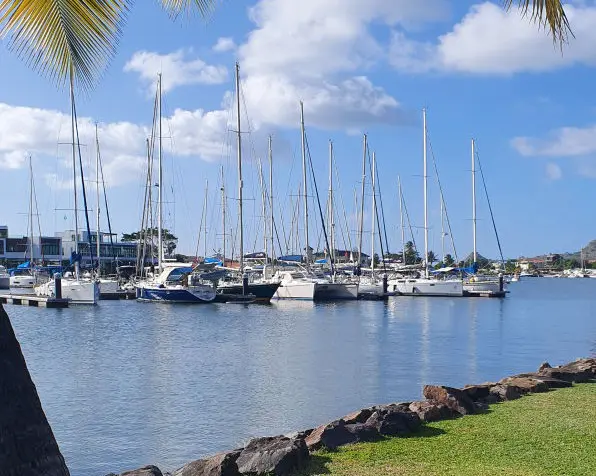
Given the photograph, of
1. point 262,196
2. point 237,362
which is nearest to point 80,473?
point 237,362

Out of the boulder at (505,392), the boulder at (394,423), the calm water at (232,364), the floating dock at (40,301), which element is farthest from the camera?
the floating dock at (40,301)

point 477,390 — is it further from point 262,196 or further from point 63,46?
point 262,196

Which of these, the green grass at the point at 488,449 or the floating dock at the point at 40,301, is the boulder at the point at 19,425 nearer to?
the green grass at the point at 488,449

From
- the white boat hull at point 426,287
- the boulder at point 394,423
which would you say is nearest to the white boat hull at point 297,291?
the white boat hull at point 426,287

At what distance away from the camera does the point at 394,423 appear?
12.5m

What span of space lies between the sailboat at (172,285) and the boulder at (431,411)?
5133 centimetres

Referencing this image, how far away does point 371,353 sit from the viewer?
34.0 meters

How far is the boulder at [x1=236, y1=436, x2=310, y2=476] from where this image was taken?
33.5 ft

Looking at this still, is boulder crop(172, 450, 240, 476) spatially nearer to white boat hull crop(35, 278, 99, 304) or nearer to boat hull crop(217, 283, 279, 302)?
white boat hull crop(35, 278, 99, 304)

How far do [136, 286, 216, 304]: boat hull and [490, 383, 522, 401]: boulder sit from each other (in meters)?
49.7

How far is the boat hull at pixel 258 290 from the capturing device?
2638 inches

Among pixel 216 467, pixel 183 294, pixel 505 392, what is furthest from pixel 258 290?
pixel 216 467

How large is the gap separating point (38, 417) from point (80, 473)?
9.68 metres

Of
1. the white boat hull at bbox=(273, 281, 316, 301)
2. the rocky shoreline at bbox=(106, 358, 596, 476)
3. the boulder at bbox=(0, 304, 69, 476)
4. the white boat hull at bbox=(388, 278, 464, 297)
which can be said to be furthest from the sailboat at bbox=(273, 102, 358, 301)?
the boulder at bbox=(0, 304, 69, 476)
